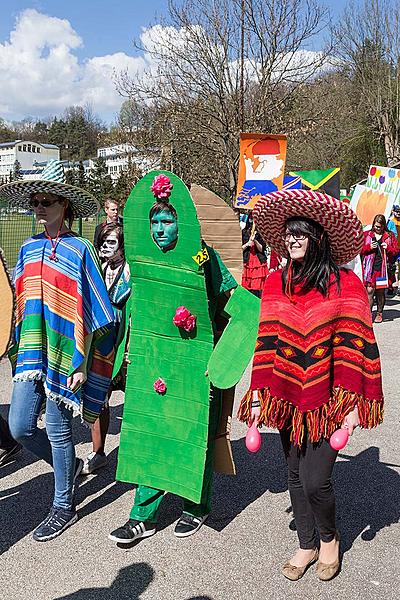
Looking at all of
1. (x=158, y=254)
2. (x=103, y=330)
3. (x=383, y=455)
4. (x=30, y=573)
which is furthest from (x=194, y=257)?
(x=383, y=455)

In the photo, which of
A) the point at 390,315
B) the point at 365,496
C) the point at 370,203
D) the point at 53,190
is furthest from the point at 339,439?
the point at 370,203

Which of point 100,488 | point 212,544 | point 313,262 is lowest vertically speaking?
point 100,488

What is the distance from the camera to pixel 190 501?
3387mm

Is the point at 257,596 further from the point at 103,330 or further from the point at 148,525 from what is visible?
the point at 103,330

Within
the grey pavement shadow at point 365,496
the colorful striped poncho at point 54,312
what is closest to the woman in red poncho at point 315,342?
the grey pavement shadow at point 365,496

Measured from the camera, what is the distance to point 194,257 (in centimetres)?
308

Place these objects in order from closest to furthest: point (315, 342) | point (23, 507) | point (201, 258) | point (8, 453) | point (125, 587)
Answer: point (315, 342) < point (125, 587) < point (201, 258) < point (23, 507) < point (8, 453)

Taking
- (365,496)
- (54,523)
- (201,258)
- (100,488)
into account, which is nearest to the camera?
(201,258)

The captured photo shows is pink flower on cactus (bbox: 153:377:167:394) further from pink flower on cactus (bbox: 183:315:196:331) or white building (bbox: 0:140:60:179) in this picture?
white building (bbox: 0:140:60:179)

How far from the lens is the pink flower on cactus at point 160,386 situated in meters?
3.31

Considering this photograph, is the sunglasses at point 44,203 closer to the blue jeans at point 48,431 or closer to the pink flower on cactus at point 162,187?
the pink flower on cactus at point 162,187

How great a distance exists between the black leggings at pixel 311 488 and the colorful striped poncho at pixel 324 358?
78 millimetres

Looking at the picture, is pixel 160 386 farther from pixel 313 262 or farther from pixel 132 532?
pixel 313 262

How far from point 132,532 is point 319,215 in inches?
73.9
